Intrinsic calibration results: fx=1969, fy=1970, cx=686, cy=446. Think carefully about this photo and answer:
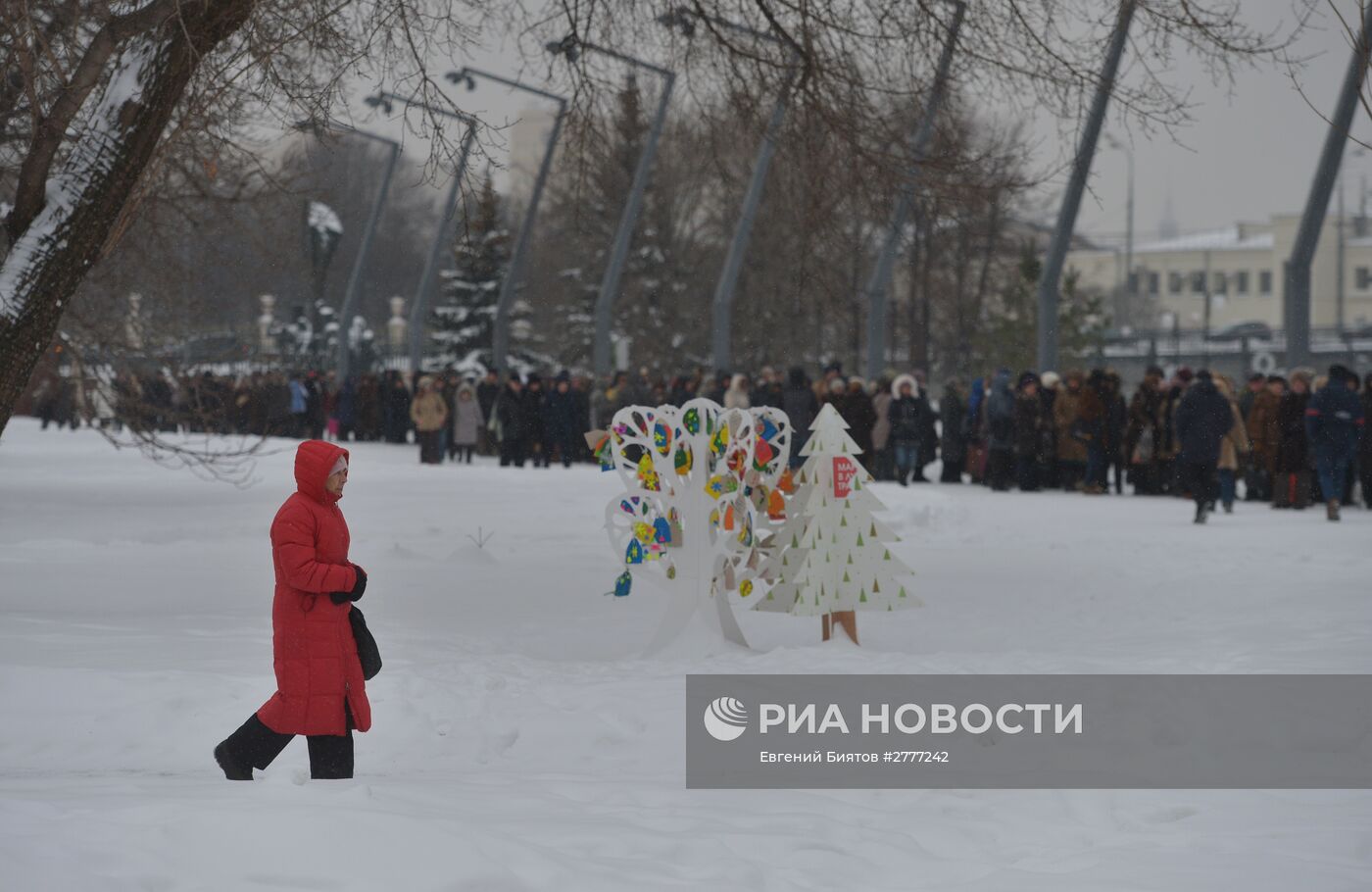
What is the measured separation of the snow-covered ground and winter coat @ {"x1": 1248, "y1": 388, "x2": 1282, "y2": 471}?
152cm

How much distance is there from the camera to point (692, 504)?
38.5 feet

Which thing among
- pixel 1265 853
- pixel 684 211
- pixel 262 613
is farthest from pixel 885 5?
pixel 684 211

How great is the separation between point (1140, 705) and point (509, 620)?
5216 millimetres

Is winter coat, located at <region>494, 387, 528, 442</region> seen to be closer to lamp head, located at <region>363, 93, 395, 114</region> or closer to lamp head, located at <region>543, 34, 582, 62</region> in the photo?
lamp head, located at <region>543, 34, 582, 62</region>

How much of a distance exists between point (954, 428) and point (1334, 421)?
8308mm

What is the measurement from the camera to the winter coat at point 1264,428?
73.5ft

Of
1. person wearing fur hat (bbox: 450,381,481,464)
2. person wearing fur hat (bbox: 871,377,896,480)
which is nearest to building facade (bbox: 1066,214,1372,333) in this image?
person wearing fur hat (bbox: 450,381,481,464)

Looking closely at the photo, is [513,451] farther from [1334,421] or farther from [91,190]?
[91,190]

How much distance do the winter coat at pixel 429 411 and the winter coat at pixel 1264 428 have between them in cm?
1451

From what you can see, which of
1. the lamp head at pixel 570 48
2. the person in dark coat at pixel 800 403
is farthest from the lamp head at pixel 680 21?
the person in dark coat at pixel 800 403

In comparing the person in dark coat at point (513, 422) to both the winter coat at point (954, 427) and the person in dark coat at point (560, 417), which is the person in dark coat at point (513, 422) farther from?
the winter coat at point (954, 427)

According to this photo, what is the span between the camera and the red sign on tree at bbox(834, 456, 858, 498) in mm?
11688

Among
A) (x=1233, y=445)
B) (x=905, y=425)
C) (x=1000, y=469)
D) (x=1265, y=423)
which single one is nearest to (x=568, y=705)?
(x=1233, y=445)

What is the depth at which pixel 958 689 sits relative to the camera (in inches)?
396
